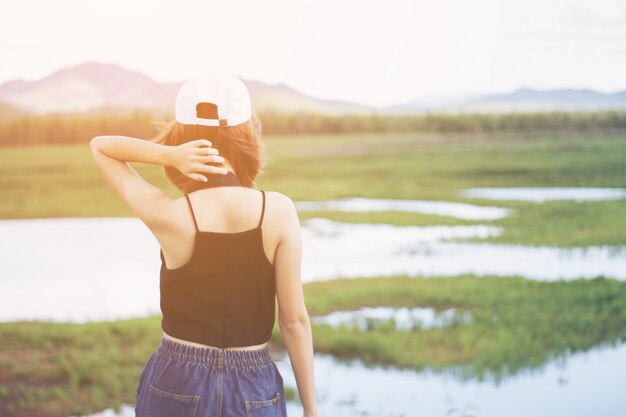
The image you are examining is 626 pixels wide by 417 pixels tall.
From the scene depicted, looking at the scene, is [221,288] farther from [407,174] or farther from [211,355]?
[407,174]

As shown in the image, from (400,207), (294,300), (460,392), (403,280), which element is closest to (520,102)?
(400,207)

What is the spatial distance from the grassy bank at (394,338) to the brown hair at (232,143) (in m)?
2.16

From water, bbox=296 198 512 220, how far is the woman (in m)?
4.53

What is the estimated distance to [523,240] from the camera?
5.41 meters

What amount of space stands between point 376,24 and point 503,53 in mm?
834

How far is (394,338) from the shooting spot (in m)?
3.88

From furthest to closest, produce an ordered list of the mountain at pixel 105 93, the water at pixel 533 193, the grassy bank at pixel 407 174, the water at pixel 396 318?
the water at pixel 533 193, the grassy bank at pixel 407 174, the mountain at pixel 105 93, the water at pixel 396 318

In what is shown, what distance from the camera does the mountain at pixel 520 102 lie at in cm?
548

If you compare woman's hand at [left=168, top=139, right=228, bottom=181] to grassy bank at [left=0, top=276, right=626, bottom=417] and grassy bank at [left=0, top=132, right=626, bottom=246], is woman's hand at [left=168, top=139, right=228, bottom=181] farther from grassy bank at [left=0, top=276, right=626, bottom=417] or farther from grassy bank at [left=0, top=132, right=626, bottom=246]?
grassy bank at [left=0, top=132, right=626, bottom=246]

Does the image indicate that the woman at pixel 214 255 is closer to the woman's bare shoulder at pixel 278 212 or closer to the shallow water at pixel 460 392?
the woman's bare shoulder at pixel 278 212

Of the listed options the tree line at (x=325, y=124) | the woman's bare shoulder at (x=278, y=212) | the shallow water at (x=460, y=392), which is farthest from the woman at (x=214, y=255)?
the tree line at (x=325, y=124)

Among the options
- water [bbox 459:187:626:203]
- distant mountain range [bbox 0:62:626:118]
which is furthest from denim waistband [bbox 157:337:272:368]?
water [bbox 459:187:626:203]

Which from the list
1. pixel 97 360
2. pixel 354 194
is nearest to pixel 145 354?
pixel 97 360

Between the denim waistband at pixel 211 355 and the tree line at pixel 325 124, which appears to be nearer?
the denim waistband at pixel 211 355
